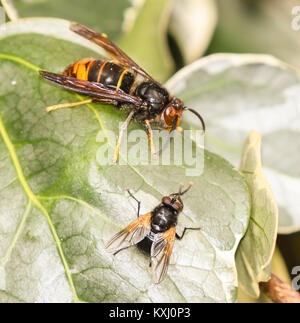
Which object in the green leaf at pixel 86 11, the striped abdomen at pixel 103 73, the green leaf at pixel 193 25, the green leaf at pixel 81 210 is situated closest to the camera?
the green leaf at pixel 81 210

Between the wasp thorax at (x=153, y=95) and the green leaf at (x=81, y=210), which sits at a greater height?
the wasp thorax at (x=153, y=95)

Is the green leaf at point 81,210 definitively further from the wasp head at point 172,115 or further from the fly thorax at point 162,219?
the wasp head at point 172,115

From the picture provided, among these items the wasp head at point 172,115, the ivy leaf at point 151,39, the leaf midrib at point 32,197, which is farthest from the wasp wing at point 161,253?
the ivy leaf at point 151,39

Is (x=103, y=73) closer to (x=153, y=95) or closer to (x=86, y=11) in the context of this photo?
(x=153, y=95)

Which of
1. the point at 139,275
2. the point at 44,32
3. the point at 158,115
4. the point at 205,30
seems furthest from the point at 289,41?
the point at 139,275

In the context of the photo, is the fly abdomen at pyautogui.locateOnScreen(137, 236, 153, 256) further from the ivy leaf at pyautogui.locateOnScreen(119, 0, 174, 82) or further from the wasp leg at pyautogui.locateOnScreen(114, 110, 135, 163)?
the ivy leaf at pyautogui.locateOnScreen(119, 0, 174, 82)

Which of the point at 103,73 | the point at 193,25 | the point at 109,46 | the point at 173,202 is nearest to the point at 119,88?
the point at 103,73
